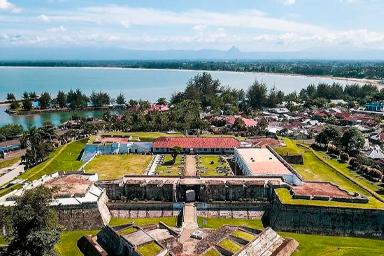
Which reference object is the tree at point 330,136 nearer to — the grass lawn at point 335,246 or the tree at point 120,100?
the grass lawn at point 335,246

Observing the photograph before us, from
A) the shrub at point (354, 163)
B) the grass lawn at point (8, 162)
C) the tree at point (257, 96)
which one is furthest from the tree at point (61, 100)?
the shrub at point (354, 163)

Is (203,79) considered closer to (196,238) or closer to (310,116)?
(310,116)

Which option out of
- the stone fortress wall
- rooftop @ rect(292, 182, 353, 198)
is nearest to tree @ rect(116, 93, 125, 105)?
rooftop @ rect(292, 182, 353, 198)

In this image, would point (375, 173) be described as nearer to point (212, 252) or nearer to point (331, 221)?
point (331, 221)

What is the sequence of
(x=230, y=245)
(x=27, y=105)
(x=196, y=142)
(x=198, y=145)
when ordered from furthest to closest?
1. (x=27, y=105)
2. (x=196, y=142)
3. (x=198, y=145)
4. (x=230, y=245)

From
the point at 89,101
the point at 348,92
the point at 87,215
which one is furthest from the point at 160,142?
the point at 348,92

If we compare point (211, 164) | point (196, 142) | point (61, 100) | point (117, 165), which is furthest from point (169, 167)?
point (61, 100)

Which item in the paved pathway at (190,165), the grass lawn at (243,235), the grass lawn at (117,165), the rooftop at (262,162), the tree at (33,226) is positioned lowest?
the paved pathway at (190,165)
